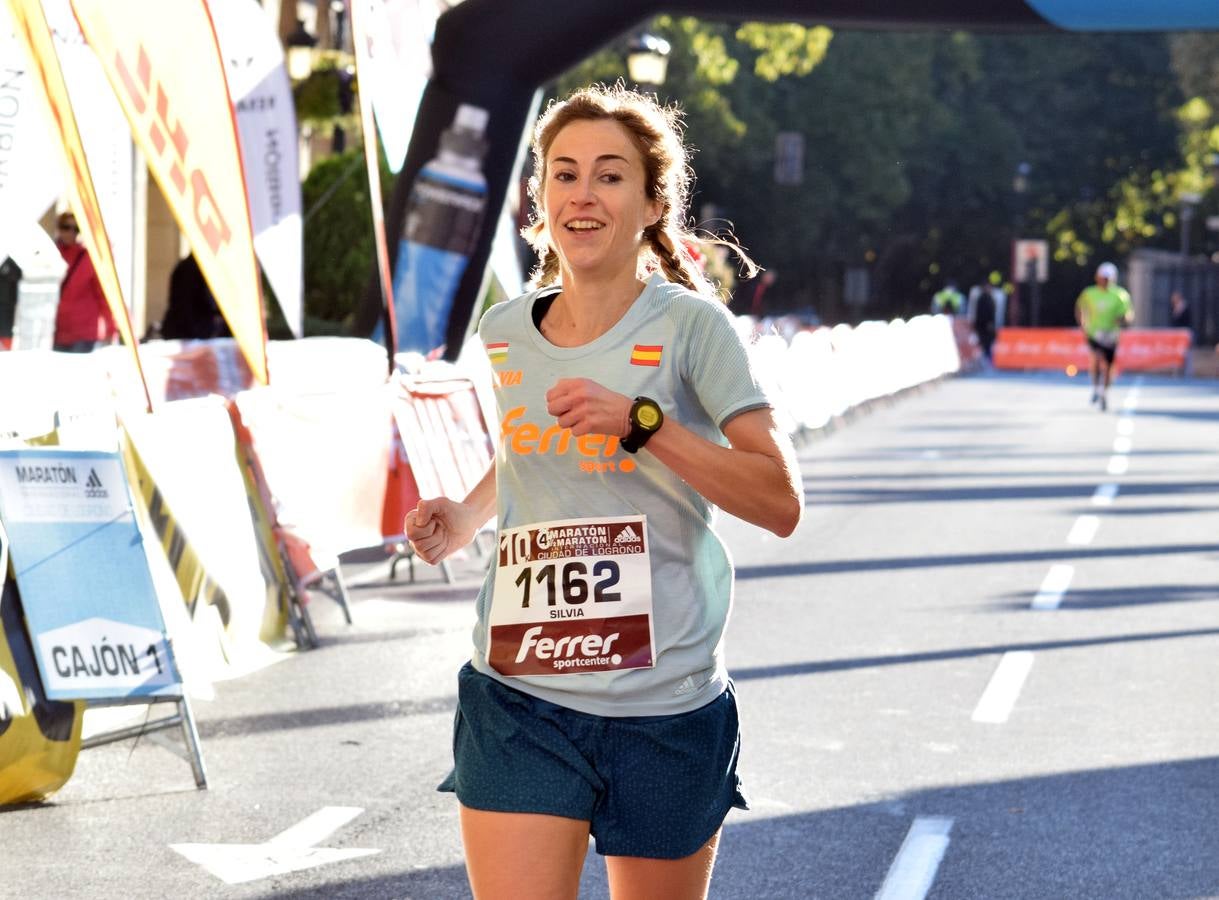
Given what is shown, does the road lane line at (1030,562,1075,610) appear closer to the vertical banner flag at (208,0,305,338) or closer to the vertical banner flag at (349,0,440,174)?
the vertical banner flag at (349,0,440,174)

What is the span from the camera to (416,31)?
47.1 feet

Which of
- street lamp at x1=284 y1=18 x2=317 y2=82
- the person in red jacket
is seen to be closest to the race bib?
the person in red jacket

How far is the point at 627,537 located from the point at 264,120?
39.9 feet

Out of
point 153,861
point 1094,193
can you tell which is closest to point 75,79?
point 153,861

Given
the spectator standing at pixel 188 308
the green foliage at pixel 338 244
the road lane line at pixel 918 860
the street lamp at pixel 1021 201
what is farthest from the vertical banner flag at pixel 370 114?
the street lamp at pixel 1021 201

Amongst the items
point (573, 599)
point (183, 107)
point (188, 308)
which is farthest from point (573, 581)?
point (188, 308)

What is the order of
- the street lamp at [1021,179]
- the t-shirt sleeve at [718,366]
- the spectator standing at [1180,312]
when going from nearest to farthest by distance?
the t-shirt sleeve at [718,366] < the spectator standing at [1180,312] < the street lamp at [1021,179]

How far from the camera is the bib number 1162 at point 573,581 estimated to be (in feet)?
11.9

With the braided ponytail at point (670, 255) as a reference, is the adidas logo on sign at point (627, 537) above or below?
below

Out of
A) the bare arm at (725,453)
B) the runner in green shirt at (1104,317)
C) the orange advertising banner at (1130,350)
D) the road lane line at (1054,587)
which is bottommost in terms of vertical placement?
the orange advertising banner at (1130,350)

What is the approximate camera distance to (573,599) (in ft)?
12.1

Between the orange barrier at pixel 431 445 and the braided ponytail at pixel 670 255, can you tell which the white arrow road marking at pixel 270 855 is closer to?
the braided ponytail at pixel 670 255

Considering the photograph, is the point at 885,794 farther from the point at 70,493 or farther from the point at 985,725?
the point at 70,493

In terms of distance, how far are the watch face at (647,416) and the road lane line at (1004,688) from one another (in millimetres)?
4881
